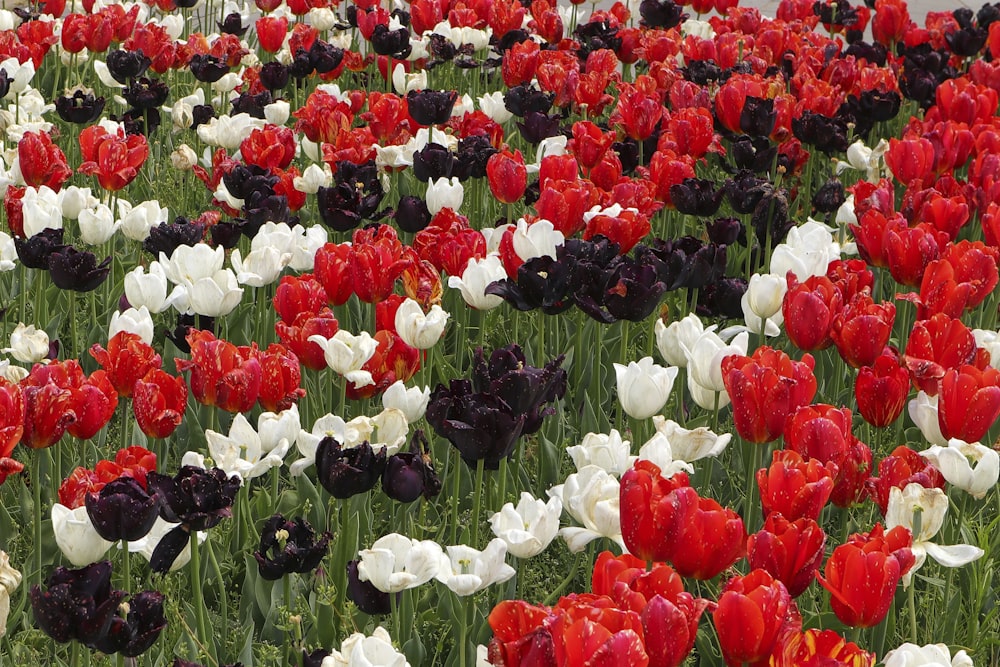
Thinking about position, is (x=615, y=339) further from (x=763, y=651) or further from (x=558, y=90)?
(x=763, y=651)

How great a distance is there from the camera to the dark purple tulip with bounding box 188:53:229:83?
16.5 feet

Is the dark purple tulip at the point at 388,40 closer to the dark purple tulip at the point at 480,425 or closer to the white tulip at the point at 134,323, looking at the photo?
the white tulip at the point at 134,323

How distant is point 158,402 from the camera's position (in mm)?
2387

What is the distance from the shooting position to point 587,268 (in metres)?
2.78

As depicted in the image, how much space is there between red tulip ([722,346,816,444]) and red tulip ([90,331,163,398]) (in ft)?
3.63

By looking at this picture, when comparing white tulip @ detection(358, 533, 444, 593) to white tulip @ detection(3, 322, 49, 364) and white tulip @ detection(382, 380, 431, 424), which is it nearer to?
white tulip @ detection(382, 380, 431, 424)

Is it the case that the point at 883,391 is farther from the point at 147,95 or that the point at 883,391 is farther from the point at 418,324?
the point at 147,95

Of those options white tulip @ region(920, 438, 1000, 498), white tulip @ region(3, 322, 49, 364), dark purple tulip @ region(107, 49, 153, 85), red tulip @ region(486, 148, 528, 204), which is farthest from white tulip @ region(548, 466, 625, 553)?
dark purple tulip @ region(107, 49, 153, 85)

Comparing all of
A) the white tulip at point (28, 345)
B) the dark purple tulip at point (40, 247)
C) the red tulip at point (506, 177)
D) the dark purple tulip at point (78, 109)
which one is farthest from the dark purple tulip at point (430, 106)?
the white tulip at point (28, 345)

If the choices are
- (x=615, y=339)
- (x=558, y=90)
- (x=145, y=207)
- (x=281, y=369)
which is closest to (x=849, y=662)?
(x=281, y=369)

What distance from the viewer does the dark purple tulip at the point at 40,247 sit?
A: 303 cm

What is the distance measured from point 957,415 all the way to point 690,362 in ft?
1.67

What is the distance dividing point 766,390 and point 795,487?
388 mm

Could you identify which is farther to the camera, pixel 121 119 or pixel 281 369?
pixel 121 119
